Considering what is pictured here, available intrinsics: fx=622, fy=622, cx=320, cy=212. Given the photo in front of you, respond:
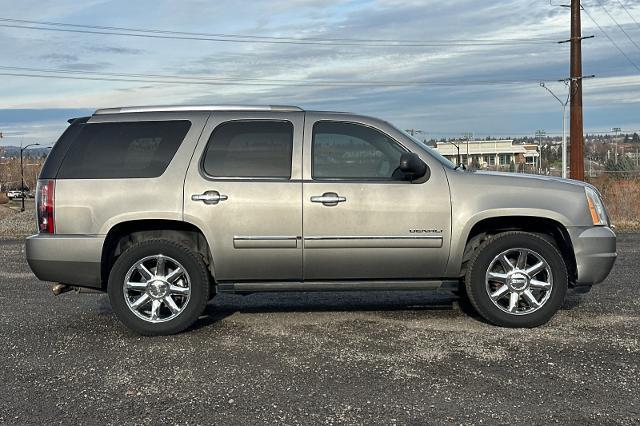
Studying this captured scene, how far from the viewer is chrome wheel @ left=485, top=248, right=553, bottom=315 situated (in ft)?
17.6

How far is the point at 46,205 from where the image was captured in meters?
5.27

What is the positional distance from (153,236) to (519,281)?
10.6 ft

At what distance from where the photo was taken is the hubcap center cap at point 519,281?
5391 millimetres

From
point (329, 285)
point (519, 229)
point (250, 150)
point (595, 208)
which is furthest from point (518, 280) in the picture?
point (250, 150)

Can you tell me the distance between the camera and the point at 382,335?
5.24 m

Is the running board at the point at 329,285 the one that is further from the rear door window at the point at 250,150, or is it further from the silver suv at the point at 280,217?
the rear door window at the point at 250,150

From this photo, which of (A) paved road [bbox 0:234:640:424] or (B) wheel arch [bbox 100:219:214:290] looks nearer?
(A) paved road [bbox 0:234:640:424]

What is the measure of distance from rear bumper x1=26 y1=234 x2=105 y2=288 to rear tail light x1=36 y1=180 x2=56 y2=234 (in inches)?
2.8

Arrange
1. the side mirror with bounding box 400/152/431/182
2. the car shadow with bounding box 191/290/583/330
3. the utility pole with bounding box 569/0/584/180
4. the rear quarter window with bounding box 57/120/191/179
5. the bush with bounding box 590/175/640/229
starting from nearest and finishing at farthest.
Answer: the side mirror with bounding box 400/152/431/182 → the rear quarter window with bounding box 57/120/191/179 → the car shadow with bounding box 191/290/583/330 → the bush with bounding box 590/175/640/229 → the utility pole with bounding box 569/0/584/180

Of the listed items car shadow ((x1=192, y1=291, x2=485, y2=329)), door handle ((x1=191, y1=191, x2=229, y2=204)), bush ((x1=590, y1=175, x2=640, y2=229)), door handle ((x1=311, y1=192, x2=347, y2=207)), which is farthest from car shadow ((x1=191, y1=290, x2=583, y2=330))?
bush ((x1=590, y1=175, x2=640, y2=229))

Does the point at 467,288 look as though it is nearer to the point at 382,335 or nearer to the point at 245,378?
the point at 382,335

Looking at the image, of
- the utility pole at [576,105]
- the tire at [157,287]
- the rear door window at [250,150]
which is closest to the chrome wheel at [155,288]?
the tire at [157,287]

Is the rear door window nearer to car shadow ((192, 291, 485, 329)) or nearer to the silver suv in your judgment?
the silver suv

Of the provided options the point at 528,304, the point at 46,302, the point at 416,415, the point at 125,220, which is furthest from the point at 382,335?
the point at 46,302
